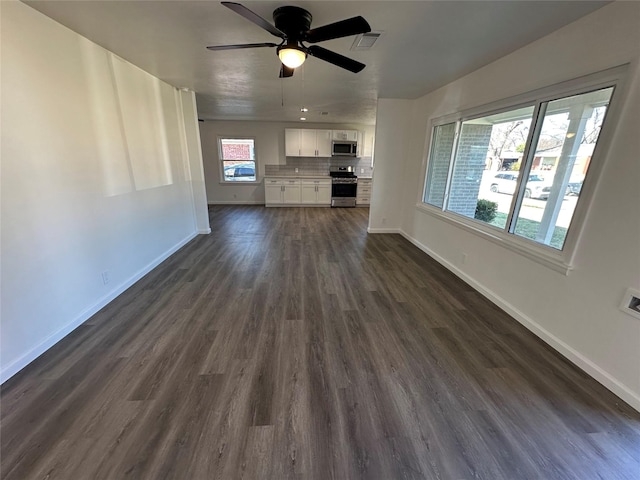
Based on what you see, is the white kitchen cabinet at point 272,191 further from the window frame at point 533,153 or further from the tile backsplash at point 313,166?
the window frame at point 533,153

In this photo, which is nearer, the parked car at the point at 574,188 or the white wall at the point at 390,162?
the parked car at the point at 574,188

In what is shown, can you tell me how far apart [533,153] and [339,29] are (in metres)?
2.02

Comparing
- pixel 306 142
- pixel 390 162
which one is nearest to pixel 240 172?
pixel 306 142

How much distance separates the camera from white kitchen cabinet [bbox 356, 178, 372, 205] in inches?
305

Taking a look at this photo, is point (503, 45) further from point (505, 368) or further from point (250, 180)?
point (250, 180)

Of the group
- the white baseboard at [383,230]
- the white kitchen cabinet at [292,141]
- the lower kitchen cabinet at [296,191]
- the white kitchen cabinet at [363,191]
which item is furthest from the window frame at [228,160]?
the white baseboard at [383,230]

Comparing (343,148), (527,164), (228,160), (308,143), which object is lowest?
(228,160)

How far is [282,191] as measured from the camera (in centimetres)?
758

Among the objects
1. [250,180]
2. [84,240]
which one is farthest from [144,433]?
[250,180]

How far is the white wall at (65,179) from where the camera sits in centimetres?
176

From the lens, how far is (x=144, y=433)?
55.9 inches

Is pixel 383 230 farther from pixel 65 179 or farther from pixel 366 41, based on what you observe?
pixel 65 179

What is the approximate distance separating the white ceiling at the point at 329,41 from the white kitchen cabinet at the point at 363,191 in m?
3.83

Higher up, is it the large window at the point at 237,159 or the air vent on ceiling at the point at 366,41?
the air vent on ceiling at the point at 366,41
